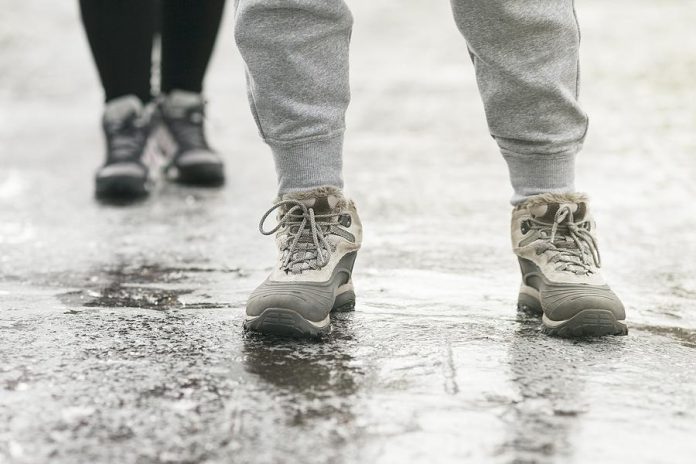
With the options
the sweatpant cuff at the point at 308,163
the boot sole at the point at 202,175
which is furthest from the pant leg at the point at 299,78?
the boot sole at the point at 202,175

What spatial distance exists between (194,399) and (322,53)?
0.64m

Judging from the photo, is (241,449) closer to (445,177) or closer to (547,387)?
(547,387)

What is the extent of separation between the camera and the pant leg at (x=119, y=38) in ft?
9.09

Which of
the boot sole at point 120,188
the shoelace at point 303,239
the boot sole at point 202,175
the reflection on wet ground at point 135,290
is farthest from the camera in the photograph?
the boot sole at point 202,175

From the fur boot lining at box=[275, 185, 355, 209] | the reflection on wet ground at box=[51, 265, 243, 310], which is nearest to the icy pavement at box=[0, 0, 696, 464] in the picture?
the reflection on wet ground at box=[51, 265, 243, 310]

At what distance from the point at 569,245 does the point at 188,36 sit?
5.17 ft

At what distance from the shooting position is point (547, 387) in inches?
54.1

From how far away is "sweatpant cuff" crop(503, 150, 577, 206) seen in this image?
5.57 ft

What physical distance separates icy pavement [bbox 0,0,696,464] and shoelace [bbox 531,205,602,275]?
0.41ft

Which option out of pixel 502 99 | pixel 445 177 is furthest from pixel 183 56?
pixel 502 99

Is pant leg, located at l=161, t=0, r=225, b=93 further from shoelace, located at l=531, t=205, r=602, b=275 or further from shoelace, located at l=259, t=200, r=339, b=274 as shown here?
shoelace, located at l=531, t=205, r=602, b=275

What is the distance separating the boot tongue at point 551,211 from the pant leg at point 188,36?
4.91 ft

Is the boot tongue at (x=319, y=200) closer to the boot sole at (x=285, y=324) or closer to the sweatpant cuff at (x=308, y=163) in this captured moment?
the sweatpant cuff at (x=308, y=163)

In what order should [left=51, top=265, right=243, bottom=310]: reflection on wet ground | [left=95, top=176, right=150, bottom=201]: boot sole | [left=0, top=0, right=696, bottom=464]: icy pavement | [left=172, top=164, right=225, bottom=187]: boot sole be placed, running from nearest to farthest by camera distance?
[left=0, top=0, right=696, bottom=464]: icy pavement, [left=51, top=265, right=243, bottom=310]: reflection on wet ground, [left=95, top=176, right=150, bottom=201]: boot sole, [left=172, top=164, right=225, bottom=187]: boot sole
